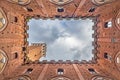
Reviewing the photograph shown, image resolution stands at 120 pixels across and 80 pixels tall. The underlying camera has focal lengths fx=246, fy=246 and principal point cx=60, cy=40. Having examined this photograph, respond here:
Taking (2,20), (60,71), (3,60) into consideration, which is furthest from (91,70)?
(2,20)

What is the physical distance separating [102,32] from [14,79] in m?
11.8

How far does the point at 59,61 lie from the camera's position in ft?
104

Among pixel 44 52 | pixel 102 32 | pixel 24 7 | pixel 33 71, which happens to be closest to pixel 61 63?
pixel 33 71

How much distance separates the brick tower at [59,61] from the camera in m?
24.5

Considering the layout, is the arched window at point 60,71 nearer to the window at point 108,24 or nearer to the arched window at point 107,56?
the arched window at point 107,56

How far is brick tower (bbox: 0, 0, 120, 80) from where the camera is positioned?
24516mm

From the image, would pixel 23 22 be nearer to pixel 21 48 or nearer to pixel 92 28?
pixel 21 48

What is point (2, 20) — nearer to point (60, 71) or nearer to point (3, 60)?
point (3, 60)

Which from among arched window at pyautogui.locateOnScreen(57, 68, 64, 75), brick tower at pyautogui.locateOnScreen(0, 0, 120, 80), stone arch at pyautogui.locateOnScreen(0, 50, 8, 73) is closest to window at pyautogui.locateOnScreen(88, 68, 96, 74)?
brick tower at pyautogui.locateOnScreen(0, 0, 120, 80)

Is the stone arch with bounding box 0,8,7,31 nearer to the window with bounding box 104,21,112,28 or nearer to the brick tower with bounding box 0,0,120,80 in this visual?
the brick tower with bounding box 0,0,120,80

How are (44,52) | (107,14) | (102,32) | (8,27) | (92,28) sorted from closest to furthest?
(8,27), (107,14), (102,32), (92,28), (44,52)

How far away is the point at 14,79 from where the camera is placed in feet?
82.8

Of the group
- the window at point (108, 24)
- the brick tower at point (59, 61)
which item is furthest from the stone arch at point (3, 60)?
the window at point (108, 24)

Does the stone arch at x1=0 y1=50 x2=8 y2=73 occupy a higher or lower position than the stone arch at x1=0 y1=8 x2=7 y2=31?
lower
